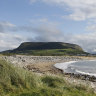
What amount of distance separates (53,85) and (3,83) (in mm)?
4007

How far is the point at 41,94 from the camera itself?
11.5 metres

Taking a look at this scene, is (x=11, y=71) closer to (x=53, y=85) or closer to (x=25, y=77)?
(x=25, y=77)

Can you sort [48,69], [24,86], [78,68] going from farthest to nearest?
[78,68] < [48,69] < [24,86]

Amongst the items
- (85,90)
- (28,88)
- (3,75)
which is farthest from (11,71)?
(85,90)

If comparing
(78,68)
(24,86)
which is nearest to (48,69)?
(78,68)

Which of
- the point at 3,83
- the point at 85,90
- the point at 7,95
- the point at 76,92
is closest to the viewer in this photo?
the point at 7,95

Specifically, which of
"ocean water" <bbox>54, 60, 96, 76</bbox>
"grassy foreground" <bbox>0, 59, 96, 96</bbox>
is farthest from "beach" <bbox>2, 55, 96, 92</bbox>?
"grassy foreground" <bbox>0, 59, 96, 96</bbox>

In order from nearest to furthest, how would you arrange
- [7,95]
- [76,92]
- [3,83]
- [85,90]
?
[7,95]
[3,83]
[76,92]
[85,90]

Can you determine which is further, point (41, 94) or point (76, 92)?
point (76, 92)

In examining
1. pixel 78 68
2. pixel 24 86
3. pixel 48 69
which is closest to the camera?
pixel 24 86

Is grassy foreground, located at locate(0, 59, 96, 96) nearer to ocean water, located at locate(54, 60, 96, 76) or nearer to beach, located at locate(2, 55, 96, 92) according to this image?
beach, located at locate(2, 55, 96, 92)

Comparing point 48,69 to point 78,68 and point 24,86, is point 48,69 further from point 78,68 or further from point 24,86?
point 24,86

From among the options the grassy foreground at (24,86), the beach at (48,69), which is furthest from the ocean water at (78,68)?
the grassy foreground at (24,86)

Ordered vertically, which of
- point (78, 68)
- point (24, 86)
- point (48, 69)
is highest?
point (24, 86)
